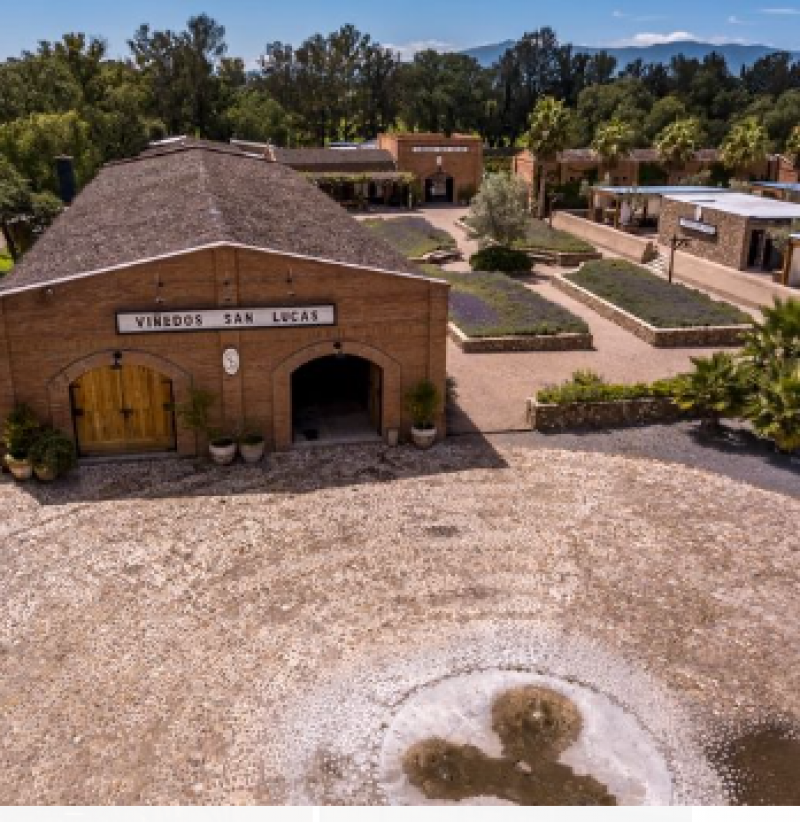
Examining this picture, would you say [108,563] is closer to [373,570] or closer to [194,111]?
[373,570]

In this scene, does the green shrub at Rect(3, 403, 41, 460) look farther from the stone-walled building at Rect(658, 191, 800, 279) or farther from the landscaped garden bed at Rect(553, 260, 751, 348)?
the stone-walled building at Rect(658, 191, 800, 279)

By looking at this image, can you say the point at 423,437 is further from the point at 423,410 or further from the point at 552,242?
the point at 552,242

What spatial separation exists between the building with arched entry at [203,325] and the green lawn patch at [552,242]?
25498mm

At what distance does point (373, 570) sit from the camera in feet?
55.7

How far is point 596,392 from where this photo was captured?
24.5m

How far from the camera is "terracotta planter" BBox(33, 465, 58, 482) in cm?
2003

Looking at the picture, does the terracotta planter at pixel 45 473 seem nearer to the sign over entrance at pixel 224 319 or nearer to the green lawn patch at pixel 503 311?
the sign over entrance at pixel 224 319

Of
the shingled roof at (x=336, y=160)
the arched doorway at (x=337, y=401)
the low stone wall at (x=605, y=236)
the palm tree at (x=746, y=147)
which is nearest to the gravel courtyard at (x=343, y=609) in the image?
the arched doorway at (x=337, y=401)

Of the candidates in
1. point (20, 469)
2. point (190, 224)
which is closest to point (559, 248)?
point (190, 224)

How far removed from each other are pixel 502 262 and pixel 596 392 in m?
20.8

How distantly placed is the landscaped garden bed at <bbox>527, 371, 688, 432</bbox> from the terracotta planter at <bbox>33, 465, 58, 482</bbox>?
12.8m

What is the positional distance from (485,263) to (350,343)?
24.0m

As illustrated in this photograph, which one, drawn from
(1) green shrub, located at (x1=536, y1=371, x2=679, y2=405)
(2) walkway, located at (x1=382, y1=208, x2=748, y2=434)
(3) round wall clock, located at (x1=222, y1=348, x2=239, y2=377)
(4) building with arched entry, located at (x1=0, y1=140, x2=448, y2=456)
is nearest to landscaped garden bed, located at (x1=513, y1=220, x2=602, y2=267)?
Answer: (2) walkway, located at (x1=382, y1=208, x2=748, y2=434)

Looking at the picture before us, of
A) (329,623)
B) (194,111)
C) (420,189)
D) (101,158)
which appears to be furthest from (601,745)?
(194,111)
